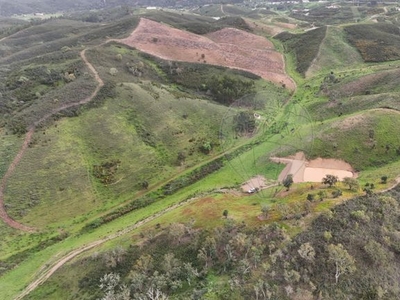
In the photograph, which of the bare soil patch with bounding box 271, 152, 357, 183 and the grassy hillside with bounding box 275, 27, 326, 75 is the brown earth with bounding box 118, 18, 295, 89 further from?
the bare soil patch with bounding box 271, 152, 357, 183

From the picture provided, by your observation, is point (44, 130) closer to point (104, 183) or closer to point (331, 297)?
point (104, 183)

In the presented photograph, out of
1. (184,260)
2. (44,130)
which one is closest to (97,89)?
(44,130)

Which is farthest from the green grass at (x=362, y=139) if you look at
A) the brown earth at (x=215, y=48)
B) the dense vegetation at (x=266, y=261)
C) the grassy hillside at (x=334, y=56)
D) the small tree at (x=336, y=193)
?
the grassy hillside at (x=334, y=56)

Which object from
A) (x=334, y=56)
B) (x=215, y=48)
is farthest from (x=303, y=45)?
(x=215, y=48)

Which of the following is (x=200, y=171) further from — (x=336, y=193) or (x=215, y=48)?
(x=215, y=48)

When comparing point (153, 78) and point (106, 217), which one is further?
point (153, 78)

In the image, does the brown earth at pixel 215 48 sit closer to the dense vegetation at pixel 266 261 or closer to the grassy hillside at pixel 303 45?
the grassy hillside at pixel 303 45
